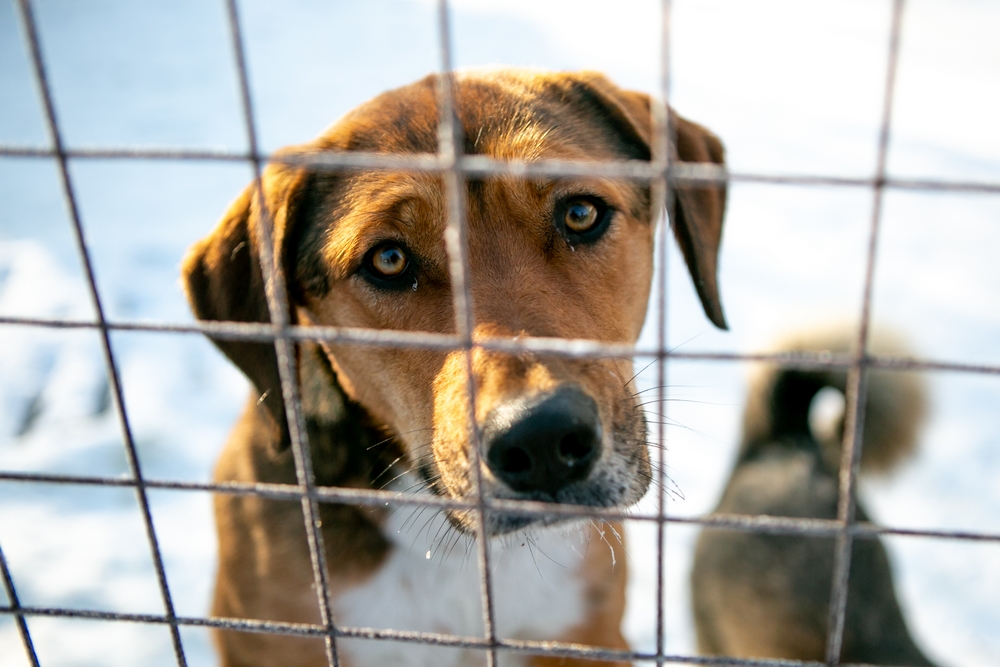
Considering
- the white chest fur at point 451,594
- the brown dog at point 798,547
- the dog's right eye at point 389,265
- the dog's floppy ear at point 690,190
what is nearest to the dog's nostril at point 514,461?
the dog's right eye at point 389,265

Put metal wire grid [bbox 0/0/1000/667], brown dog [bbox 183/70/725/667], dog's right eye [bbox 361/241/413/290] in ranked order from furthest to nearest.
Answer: dog's right eye [bbox 361/241/413/290], brown dog [bbox 183/70/725/667], metal wire grid [bbox 0/0/1000/667]

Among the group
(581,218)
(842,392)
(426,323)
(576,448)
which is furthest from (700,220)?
(842,392)

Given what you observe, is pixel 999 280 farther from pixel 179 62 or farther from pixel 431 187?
pixel 179 62

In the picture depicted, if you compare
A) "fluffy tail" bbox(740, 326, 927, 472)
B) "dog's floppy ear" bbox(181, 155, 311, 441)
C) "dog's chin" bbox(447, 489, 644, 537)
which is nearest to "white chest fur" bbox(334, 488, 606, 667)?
"dog's chin" bbox(447, 489, 644, 537)

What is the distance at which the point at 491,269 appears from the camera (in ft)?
6.89

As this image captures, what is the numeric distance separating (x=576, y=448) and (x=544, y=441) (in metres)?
0.09

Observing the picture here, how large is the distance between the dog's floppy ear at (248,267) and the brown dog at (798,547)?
1.97 meters

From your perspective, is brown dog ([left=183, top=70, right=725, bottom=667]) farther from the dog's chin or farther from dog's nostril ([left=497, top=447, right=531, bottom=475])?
dog's nostril ([left=497, top=447, right=531, bottom=475])

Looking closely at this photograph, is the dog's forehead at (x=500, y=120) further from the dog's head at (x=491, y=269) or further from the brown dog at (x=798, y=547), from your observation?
the brown dog at (x=798, y=547)

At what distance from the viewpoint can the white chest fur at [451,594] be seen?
250 centimetres

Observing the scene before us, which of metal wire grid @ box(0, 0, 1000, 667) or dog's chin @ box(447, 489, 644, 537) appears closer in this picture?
metal wire grid @ box(0, 0, 1000, 667)

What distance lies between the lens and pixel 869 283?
1.20 m

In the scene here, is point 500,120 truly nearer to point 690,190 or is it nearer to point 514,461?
point 690,190

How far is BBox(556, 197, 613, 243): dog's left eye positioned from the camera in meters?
2.23
